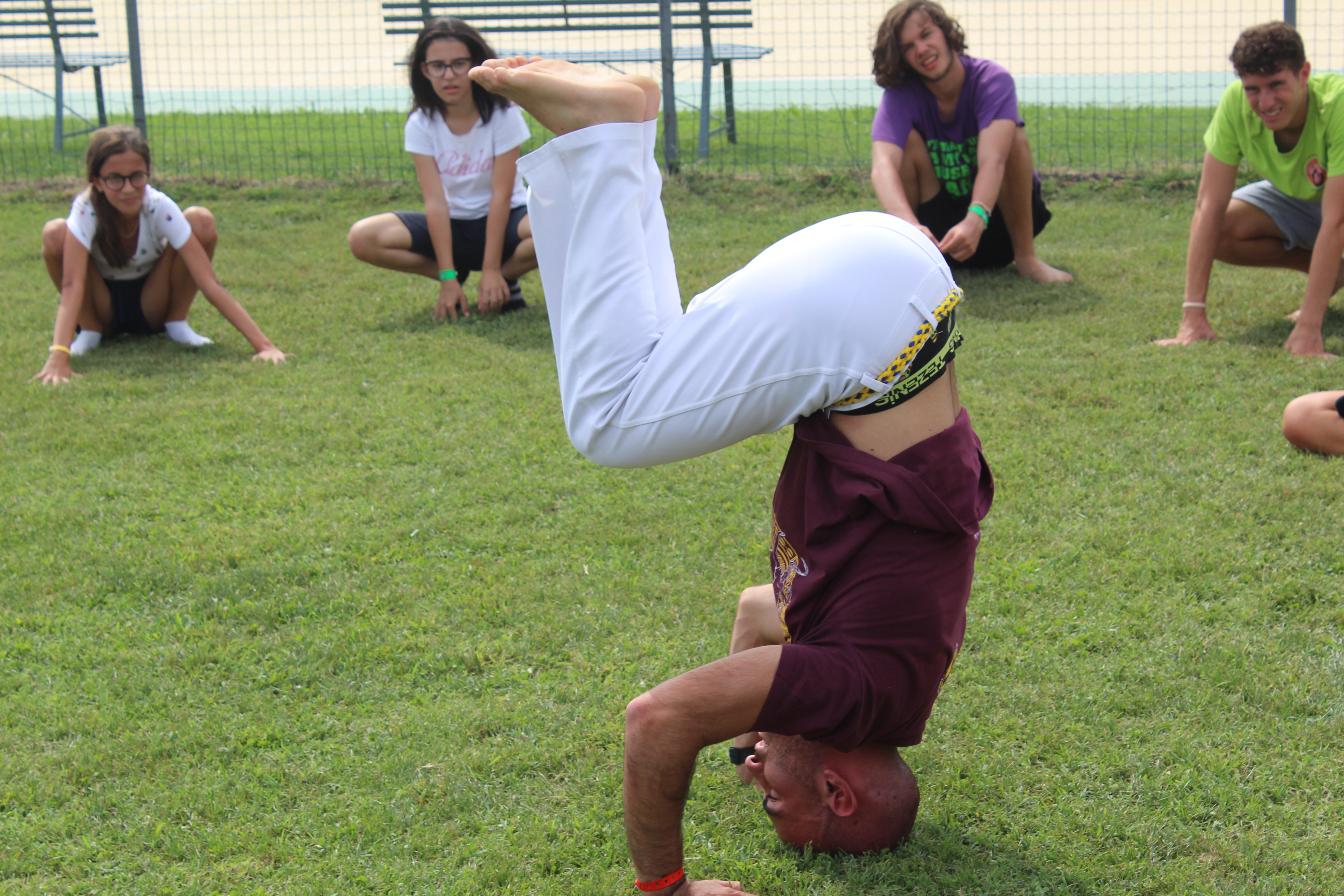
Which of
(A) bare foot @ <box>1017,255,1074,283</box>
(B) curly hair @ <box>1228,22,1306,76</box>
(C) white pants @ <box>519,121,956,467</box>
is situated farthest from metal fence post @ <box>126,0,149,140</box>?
(C) white pants @ <box>519,121,956,467</box>

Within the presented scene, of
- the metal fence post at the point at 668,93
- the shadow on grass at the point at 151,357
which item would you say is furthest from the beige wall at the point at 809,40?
the shadow on grass at the point at 151,357

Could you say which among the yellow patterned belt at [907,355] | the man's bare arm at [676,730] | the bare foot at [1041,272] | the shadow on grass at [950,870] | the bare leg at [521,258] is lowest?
the shadow on grass at [950,870]

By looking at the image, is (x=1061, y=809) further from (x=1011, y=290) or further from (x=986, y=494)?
(x=1011, y=290)

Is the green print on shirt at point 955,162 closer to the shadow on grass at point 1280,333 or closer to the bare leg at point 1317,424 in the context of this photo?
the shadow on grass at point 1280,333

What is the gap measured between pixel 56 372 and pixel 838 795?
168 inches

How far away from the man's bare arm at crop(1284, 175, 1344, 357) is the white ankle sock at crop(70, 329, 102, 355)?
18.0 ft

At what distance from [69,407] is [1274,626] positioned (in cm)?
446

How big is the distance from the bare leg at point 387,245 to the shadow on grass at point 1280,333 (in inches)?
141

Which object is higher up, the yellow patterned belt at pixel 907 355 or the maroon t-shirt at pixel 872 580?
the yellow patterned belt at pixel 907 355

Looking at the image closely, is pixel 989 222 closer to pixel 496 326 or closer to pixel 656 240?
pixel 496 326

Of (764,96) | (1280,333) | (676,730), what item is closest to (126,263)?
(676,730)

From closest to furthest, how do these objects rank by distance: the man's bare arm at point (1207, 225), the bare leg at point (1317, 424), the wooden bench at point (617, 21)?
1. the bare leg at point (1317, 424)
2. the man's bare arm at point (1207, 225)
3. the wooden bench at point (617, 21)

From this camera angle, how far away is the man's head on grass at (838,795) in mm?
2164

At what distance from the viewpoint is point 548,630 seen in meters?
3.02
